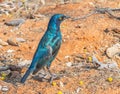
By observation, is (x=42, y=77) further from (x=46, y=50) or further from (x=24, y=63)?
(x=24, y=63)

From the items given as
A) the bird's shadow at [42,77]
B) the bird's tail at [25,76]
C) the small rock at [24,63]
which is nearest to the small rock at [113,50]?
the bird's shadow at [42,77]

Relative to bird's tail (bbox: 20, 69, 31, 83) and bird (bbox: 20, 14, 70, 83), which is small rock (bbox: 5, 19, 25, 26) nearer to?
bird (bbox: 20, 14, 70, 83)

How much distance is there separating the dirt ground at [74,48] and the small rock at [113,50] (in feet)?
0.24

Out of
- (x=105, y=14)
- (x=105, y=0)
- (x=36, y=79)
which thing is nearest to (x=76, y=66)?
(x=36, y=79)

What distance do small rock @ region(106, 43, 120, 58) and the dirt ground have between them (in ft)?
0.24

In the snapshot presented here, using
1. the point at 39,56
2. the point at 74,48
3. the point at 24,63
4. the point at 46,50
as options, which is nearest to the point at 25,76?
→ the point at 39,56

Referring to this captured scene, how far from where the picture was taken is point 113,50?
7.54 m

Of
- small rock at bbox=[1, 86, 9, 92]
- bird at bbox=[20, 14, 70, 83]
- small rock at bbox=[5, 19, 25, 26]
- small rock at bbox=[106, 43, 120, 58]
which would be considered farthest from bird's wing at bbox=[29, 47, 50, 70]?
small rock at bbox=[5, 19, 25, 26]

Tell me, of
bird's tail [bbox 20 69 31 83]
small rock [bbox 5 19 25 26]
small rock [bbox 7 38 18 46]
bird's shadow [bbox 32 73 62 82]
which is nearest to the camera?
bird's tail [bbox 20 69 31 83]

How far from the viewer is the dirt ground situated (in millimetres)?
6391

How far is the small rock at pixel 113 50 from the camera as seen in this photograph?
747cm

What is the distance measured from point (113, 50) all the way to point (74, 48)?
2.16ft

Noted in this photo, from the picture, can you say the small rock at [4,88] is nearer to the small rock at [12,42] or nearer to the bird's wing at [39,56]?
the bird's wing at [39,56]

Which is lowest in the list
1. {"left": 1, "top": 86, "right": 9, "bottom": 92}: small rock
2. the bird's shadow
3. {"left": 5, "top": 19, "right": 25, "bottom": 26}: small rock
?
{"left": 1, "top": 86, "right": 9, "bottom": 92}: small rock
